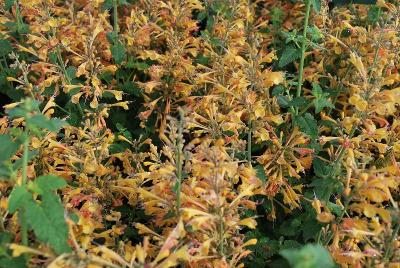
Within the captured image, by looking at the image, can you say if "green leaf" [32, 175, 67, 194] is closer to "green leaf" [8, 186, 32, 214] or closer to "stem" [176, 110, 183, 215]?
"green leaf" [8, 186, 32, 214]

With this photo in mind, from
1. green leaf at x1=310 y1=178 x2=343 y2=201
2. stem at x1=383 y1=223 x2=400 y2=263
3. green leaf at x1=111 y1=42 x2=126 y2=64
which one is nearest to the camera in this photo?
stem at x1=383 y1=223 x2=400 y2=263

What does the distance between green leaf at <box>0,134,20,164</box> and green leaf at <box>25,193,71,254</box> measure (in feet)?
0.58

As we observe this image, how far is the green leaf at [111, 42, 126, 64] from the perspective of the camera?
3268mm

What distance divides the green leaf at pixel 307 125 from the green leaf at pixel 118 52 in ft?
3.70

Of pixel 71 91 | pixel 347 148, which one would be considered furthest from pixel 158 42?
pixel 347 148

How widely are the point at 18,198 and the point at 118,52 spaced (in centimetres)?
166

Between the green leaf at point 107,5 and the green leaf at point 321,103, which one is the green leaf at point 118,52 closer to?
the green leaf at point 107,5

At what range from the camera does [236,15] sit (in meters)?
3.46

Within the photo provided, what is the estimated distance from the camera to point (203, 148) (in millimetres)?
2014

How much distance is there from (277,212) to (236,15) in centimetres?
128

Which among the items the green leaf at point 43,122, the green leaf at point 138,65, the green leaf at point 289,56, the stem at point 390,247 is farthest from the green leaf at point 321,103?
the green leaf at point 43,122

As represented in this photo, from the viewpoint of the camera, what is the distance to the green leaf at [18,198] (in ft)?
5.81

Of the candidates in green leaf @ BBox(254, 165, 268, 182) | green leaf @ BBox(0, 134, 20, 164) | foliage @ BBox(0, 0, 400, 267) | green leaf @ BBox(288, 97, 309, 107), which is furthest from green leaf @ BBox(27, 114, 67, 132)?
green leaf @ BBox(288, 97, 309, 107)

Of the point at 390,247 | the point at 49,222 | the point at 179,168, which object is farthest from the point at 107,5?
the point at 390,247
